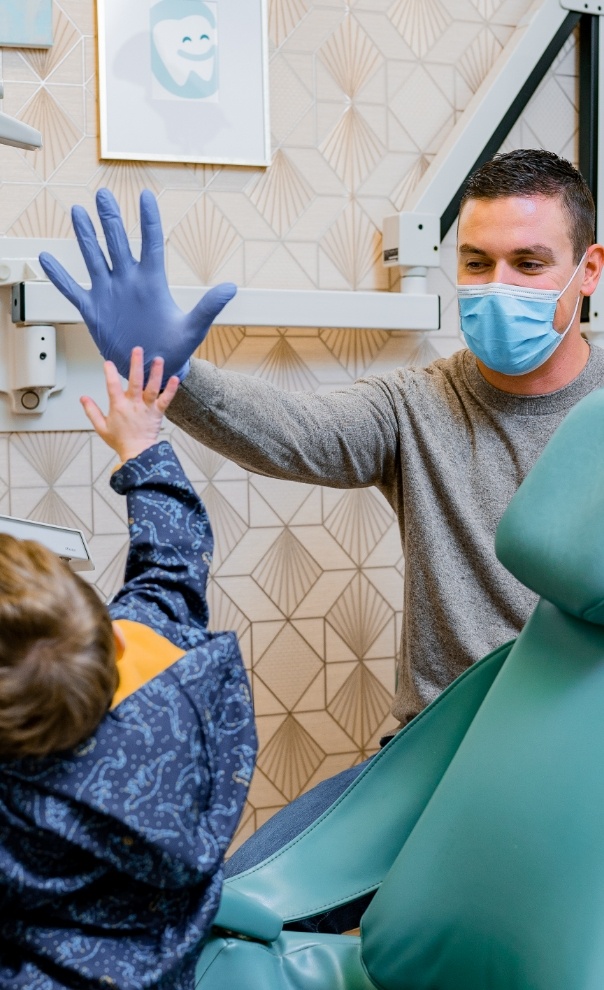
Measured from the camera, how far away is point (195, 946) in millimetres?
877

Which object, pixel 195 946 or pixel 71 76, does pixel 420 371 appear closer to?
pixel 71 76

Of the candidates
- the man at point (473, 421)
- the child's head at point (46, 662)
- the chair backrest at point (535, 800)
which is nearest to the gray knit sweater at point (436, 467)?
the man at point (473, 421)

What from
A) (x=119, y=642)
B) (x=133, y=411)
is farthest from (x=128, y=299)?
(x=119, y=642)

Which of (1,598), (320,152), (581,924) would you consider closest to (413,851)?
(581,924)

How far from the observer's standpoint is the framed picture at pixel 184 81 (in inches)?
74.2

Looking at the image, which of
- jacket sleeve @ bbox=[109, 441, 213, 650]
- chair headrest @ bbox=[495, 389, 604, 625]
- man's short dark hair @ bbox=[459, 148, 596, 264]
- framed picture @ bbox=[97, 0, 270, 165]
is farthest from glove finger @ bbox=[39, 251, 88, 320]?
framed picture @ bbox=[97, 0, 270, 165]

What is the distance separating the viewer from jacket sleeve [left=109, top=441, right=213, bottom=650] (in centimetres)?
98

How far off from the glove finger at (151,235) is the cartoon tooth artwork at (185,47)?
34.6 inches

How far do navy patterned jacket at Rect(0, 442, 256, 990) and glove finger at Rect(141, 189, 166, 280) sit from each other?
0.41 metres

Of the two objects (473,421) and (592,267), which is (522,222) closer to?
(592,267)

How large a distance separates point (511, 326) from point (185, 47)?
84 centimetres

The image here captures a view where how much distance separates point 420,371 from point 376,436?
0.16m

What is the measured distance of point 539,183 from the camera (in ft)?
5.13

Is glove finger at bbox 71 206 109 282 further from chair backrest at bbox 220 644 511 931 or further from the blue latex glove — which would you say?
chair backrest at bbox 220 644 511 931
